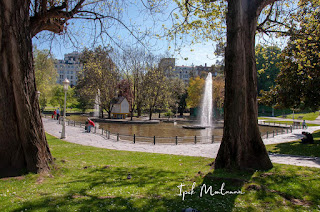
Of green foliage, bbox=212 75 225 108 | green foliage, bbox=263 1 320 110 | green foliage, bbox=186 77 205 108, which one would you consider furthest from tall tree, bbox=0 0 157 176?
green foliage, bbox=186 77 205 108

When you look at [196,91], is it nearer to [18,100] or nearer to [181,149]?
[181,149]

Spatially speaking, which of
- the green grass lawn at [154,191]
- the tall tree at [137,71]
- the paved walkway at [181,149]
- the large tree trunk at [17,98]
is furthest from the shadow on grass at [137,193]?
the tall tree at [137,71]

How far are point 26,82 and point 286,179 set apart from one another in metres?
8.09

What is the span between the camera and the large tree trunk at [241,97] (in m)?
7.30

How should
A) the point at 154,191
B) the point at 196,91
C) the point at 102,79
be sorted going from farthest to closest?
the point at 196,91
the point at 102,79
the point at 154,191

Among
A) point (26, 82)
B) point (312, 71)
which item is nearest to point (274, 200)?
point (26, 82)

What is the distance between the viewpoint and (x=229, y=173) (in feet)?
22.9

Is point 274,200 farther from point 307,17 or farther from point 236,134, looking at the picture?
point 307,17

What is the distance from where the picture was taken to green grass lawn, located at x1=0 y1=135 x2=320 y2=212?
15.7 feet

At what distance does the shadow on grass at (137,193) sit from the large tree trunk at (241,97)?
2.64 feet

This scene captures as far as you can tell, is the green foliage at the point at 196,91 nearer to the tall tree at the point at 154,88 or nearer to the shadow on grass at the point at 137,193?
the tall tree at the point at 154,88

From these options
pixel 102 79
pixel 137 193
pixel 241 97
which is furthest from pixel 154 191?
pixel 102 79

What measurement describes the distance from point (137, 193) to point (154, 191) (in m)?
0.46

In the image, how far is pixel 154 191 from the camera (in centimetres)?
577
